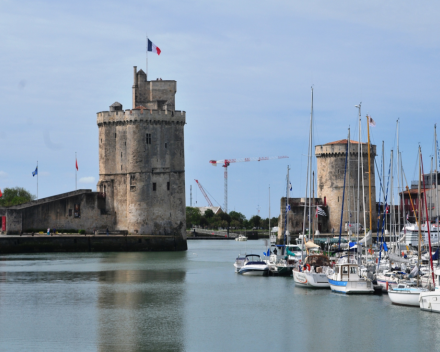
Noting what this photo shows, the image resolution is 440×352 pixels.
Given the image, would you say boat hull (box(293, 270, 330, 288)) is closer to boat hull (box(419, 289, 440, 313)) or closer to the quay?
boat hull (box(419, 289, 440, 313))

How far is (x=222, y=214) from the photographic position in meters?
187

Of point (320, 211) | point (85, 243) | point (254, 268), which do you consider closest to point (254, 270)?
point (254, 268)

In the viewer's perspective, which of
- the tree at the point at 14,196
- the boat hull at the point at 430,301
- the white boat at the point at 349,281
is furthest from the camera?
the tree at the point at 14,196

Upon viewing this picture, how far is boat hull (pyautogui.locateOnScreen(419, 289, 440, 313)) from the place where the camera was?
33.2 metres

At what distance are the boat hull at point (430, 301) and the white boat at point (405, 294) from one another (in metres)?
0.86

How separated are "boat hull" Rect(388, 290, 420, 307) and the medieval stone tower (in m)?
46.6

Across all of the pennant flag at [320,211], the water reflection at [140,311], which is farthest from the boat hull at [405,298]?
the pennant flag at [320,211]

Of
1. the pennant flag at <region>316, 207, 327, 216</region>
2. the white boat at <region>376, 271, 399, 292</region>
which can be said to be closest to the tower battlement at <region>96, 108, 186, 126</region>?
the pennant flag at <region>316, 207, 327, 216</region>

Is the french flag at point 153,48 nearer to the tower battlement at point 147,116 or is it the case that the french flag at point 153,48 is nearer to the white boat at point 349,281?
the tower battlement at point 147,116

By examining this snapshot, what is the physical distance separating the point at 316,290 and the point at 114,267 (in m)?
21.3

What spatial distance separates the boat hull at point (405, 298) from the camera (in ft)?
115

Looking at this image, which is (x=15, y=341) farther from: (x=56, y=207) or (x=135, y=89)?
(x=135, y=89)

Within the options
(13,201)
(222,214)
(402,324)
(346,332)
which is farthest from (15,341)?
(222,214)

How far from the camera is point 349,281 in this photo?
131 feet
